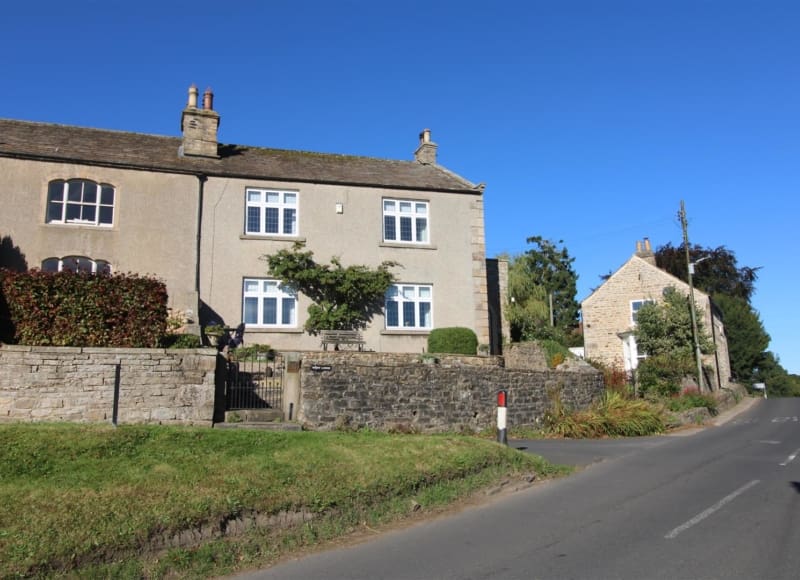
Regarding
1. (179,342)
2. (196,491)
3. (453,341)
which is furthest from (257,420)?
(453,341)

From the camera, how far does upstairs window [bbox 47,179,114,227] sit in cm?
2069

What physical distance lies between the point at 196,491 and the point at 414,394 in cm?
844

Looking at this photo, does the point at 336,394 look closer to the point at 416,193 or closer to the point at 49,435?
the point at 49,435

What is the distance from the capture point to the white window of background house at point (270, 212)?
23.0m

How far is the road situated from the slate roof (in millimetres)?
15674

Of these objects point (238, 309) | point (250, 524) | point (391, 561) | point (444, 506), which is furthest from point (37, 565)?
point (238, 309)

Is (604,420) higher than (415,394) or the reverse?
the reverse

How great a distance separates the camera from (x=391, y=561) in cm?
695

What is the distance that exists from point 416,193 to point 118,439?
1743 cm

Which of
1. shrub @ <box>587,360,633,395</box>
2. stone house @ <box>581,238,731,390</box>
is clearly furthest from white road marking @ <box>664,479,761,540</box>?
stone house @ <box>581,238,731,390</box>

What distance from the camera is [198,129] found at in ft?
77.8

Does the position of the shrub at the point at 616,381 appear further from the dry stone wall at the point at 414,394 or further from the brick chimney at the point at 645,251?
the brick chimney at the point at 645,251

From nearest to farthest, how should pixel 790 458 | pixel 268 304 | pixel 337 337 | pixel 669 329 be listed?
pixel 790 458 < pixel 337 337 < pixel 268 304 < pixel 669 329

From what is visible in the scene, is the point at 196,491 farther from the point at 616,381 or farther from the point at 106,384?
the point at 616,381
